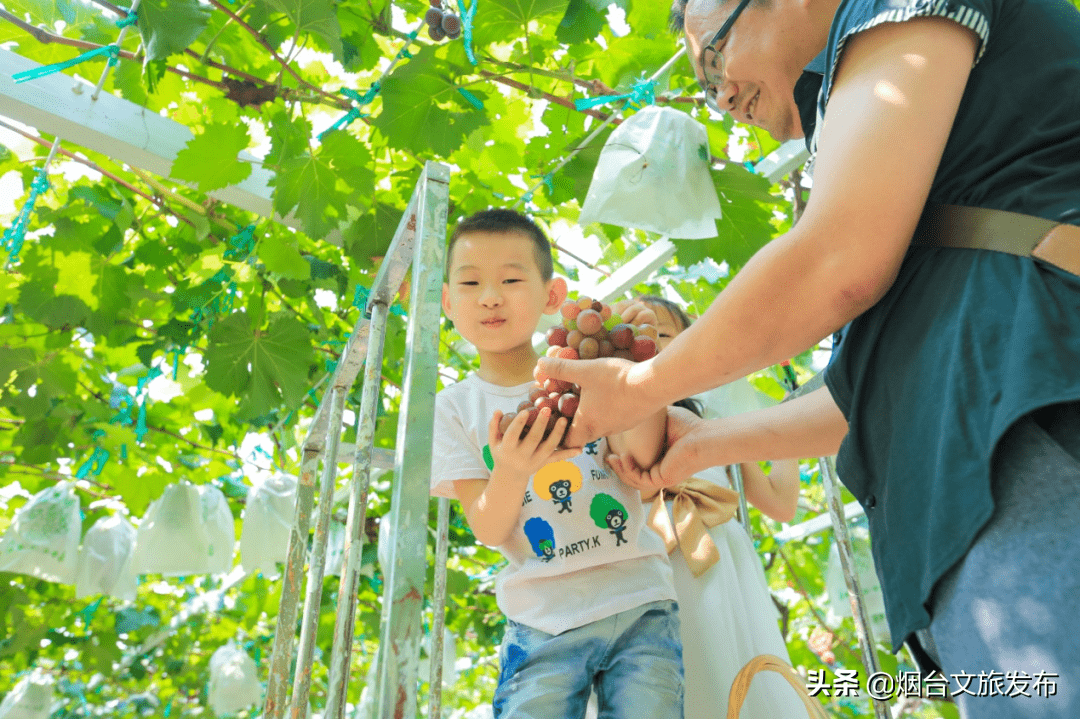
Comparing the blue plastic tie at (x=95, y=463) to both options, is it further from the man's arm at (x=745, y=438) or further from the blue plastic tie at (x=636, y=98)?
A: the man's arm at (x=745, y=438)

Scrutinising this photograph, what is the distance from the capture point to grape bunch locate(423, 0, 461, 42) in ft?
6.58

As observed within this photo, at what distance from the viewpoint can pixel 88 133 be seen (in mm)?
2531

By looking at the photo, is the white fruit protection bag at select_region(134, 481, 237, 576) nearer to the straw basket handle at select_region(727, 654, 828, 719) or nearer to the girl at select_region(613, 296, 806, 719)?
the girl at select_region(613, 296, 806, 719)

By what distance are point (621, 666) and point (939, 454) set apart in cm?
104

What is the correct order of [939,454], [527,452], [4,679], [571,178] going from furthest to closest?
[4,679], [571,178], [527,452], [939,454]

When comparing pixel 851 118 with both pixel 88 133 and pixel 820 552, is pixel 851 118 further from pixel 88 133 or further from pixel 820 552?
pixel 820 552

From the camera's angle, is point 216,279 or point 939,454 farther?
point 216,279

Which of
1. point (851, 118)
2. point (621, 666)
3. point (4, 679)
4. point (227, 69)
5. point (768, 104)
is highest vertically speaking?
point (227, 69)

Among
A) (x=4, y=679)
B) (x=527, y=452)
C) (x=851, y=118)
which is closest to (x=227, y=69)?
(x=527, y=452)

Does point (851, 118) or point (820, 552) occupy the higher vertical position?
point (820, 552)

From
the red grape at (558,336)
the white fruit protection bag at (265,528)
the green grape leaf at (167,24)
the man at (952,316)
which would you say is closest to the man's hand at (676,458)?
the red grape at (558,336)

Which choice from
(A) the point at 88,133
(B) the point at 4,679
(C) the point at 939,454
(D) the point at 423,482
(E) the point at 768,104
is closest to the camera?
(C) the point at 939,454

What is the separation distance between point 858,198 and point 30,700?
28.0 ft

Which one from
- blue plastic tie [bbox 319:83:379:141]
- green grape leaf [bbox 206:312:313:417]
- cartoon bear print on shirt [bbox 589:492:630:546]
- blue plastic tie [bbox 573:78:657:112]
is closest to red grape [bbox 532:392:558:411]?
cartoon bear print on shirt [bbox 589:492:630:546]
